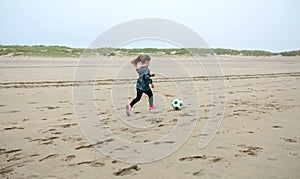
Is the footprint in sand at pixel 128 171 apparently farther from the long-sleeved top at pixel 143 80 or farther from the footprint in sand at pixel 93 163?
the long-sleeved top at pixel 143 80

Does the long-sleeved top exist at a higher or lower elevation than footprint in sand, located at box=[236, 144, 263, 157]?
higher

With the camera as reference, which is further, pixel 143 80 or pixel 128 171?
pixel 143 80

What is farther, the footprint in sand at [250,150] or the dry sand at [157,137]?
the footprint in sand at [250,150]

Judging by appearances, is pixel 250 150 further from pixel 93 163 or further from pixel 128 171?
pixel 93 163

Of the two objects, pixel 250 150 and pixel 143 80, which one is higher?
pixel 143 80

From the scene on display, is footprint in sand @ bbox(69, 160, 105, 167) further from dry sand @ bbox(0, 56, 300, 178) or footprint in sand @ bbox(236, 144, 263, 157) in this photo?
footprint in sand @ bbox(236, 144, 263, 157)

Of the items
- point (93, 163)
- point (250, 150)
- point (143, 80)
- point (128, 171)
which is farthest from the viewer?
point (143, 80)

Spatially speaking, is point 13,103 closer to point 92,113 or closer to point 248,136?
point 92,113

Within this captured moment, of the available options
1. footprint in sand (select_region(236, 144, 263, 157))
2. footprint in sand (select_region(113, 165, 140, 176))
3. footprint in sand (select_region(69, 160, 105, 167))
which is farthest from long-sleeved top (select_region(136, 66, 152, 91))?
footprint in sand (select_region(113, 165, 140, 176))

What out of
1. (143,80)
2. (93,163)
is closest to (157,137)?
(93,163)

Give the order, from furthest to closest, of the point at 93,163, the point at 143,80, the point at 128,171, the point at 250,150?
the point at 143,80, the point at 250,150, the point at 93,163, the point at 128,171


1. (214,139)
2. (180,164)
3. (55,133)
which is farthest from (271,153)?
(55,133)

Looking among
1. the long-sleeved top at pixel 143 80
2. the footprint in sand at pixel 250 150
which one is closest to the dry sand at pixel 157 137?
the footprint in sand at pixel 250 150

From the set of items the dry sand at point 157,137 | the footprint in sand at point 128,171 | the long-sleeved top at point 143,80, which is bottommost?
the footprint in sand at point 128,171
